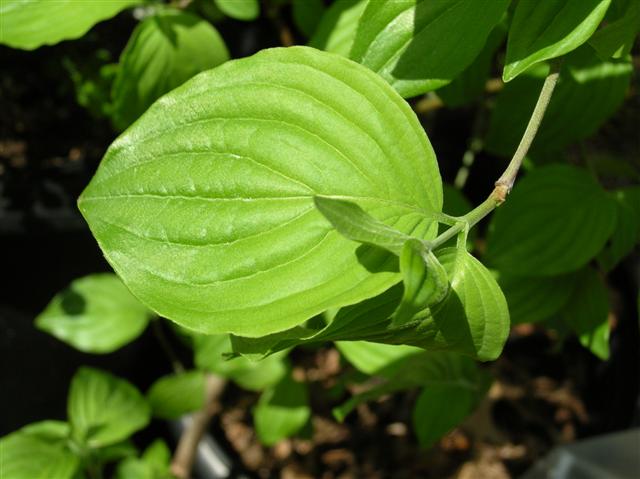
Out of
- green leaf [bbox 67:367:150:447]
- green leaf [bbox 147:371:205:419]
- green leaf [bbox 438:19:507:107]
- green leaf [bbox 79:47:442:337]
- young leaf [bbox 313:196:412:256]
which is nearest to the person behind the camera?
young leaf [bbox 313:196:412:256]

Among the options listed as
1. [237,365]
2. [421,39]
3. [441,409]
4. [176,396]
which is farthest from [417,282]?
[176,396]

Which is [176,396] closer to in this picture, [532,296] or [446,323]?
[532,296]

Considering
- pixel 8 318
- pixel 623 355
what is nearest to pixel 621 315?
pixel 623 355

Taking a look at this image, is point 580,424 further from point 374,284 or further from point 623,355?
point 374,284

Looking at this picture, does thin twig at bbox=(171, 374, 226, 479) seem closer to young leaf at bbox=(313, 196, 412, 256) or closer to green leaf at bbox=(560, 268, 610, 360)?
green leaf at bbox=(560, 268, 610, 360)

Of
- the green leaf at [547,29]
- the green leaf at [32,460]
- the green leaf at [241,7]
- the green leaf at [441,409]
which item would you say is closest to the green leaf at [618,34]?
the green leaf at [547,29]

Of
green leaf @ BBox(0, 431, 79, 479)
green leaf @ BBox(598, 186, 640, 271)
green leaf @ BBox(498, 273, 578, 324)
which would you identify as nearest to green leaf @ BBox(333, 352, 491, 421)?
green leaf @ BBox(498, 273, 578, 324)
